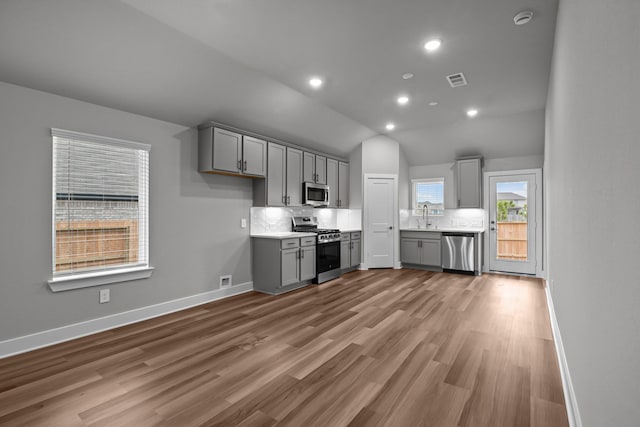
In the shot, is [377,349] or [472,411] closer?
[472,411]

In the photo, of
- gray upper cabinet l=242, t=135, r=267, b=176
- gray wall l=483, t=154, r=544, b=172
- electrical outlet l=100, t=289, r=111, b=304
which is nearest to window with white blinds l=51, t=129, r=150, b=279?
electrical outlet l=100, t=289, r=111, b=304

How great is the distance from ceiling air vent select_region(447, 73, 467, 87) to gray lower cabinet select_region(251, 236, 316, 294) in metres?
3.11

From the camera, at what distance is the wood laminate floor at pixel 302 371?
6.58 feet

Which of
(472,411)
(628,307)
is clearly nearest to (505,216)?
(472,411)

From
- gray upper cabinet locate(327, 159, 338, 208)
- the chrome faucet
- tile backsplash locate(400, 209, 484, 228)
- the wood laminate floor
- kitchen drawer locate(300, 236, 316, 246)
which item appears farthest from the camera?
the chrome faucet

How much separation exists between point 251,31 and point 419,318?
3537mm

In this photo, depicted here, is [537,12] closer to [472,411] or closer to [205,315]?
[472,411]

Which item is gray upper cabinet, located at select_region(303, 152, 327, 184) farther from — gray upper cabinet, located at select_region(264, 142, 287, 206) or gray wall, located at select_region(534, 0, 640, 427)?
gray wall, located at select_region(534, 0, 640, 427)

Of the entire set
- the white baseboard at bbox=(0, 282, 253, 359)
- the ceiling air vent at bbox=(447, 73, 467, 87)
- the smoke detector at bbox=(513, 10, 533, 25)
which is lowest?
the white baseboard at bbox=(0, 282, 253, 359)

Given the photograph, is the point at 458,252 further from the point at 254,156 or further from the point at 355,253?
the point at 254,156

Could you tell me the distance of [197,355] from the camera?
9.30 feet

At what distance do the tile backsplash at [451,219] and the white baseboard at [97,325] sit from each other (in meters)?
4.62

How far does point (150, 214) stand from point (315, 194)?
294 centimetres

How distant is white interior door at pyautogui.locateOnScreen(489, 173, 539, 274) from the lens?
244 inches
